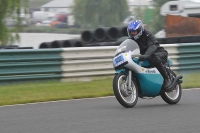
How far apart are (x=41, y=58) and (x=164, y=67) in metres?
4.62

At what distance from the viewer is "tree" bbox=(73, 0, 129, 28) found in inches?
2855

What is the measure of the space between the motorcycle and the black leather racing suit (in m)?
0.10

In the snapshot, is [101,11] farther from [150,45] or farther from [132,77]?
[132,77]

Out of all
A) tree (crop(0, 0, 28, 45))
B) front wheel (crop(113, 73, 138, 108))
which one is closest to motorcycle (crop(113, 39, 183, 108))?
front wheel (crop(113, 73, 138, 108))

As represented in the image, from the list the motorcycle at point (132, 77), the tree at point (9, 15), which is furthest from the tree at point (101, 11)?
the motorcycle at point (132, 77)

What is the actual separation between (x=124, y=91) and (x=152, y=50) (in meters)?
0.87

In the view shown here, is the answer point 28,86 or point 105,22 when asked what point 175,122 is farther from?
point 105,22

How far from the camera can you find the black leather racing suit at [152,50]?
1073 cm

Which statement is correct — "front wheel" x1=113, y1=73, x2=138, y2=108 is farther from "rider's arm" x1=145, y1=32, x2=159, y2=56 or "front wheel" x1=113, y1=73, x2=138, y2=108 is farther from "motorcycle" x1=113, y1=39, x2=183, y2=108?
"rider's arm" x1=145, y1=32, x2=159, y2=56

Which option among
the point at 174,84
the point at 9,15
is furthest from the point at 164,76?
the point at 9,15

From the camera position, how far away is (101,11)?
80.0 m

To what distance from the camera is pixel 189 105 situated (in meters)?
10.9

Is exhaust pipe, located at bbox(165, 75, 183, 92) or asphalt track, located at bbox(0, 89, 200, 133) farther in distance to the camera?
exhaust pipe, located at bbox(165, 75, 183, 92)

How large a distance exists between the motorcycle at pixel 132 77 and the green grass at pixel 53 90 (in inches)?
83.8
